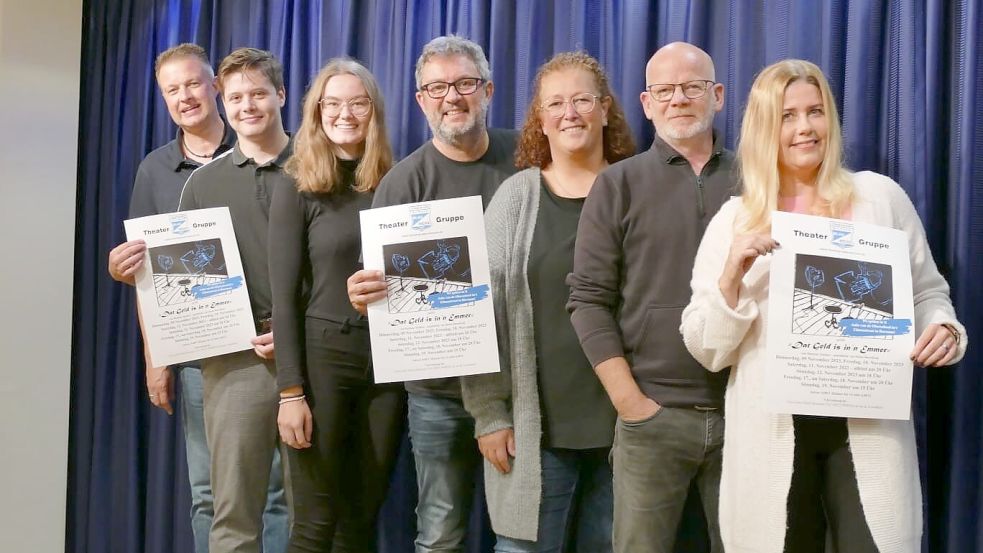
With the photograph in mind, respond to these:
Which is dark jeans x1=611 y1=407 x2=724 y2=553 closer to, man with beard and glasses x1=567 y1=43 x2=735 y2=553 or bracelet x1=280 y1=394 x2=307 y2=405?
man with beard and glasses x1=567 y1=43 x2=735 y2=553

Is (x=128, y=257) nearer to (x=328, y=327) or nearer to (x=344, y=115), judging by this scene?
(x=328, y=327)

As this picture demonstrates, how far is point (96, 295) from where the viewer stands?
3.55m

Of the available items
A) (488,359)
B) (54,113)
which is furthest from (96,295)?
(488,359)

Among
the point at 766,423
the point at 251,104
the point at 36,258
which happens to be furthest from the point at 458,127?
the point at 36,258

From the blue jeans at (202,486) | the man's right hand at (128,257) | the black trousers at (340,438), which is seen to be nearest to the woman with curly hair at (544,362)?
the black trousers at (340,438)

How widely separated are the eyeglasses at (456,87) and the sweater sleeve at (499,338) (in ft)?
0.99

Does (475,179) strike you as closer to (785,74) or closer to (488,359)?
(488,359)

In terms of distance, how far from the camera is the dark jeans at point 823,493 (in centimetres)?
169

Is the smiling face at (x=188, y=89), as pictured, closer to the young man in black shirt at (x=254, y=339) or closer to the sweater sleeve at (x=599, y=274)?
the young man in black shirt at (x=254, y=339)

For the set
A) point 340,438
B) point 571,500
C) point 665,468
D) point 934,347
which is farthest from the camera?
point 340,438

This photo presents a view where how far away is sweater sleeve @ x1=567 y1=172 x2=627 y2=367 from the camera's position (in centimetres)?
193

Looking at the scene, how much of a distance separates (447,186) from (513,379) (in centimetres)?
53

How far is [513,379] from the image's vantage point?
2.10 metres

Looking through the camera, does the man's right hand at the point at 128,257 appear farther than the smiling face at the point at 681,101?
Yes
